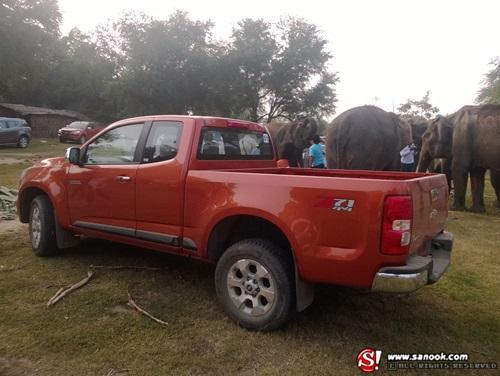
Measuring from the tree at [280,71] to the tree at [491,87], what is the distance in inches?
562

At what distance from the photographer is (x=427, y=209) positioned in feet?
11.3

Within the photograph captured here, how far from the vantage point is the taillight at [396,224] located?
3.03 metres

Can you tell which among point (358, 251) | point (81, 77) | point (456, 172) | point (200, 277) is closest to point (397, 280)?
point (358, 251)

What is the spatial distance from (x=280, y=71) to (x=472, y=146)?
28838 mm

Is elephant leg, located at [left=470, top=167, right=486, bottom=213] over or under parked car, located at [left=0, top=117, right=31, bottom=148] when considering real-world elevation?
under

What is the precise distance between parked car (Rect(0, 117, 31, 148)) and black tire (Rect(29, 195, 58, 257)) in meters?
20.7

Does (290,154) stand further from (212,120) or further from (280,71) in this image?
(280,71)

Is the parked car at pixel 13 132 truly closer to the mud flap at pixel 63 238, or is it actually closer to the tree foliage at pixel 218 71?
the tree foliage at pixel 218 71

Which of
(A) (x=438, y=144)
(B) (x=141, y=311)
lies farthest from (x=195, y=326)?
(A) (x=438, y=144)

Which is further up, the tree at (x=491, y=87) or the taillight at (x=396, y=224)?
the tree at (x=491, y=87)

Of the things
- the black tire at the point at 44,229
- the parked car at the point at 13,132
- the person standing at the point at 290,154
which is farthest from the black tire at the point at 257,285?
the parked car at the point at 13,132

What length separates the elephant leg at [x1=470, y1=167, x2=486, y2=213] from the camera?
32.5ft

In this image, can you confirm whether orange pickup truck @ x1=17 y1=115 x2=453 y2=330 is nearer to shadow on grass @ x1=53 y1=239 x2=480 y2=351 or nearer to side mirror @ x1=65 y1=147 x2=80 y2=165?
side mirror @ x1=65 y1=147 x2=80 y2=165

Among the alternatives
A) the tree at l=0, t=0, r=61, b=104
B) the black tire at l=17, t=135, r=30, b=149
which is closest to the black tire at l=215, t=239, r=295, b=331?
the black tire at l=17, t=135, r=30, b=149
